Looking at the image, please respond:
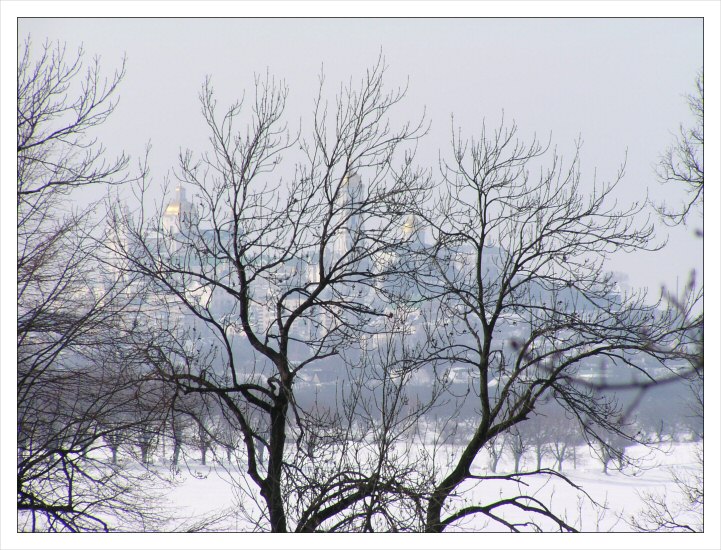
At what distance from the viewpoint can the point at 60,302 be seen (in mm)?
5035

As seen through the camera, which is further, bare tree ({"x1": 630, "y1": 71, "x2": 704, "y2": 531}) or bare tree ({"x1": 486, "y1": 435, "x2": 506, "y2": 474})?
bare tree ({"x1": 486, "y1": 435, "x2": 506, "y2": 474})

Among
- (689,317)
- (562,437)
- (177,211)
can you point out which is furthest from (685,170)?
(177,211)

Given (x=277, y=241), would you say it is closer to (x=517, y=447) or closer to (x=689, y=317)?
(x=517, y=447)

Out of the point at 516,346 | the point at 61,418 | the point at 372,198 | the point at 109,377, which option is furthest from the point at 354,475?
the point at 61,418

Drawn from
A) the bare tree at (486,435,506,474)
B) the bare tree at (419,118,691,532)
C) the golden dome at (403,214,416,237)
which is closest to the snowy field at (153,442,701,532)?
the bare tree at (486,435,506,474)

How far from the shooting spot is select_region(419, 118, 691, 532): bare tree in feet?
14.3

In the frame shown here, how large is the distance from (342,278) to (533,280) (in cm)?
121

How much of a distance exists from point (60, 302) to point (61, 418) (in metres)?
0.87

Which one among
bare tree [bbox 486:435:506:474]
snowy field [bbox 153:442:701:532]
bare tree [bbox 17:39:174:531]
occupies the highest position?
bare tree [bbox 17:39:174:531]

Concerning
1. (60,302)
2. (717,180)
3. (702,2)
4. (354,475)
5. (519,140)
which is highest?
(702,2)

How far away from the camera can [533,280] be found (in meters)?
4.52

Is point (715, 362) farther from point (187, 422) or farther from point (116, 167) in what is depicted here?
point (116, 167)

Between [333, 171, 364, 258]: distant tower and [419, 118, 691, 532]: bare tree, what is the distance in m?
0.47

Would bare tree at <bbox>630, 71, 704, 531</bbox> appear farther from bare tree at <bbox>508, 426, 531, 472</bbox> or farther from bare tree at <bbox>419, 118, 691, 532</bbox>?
bare tree at <bbox>508, 426, 531, 472</bbox>
